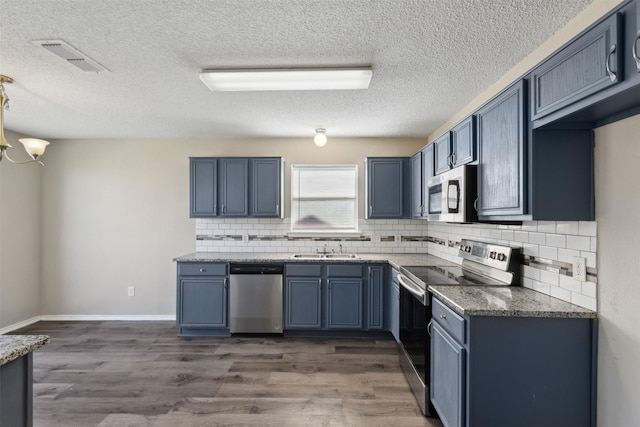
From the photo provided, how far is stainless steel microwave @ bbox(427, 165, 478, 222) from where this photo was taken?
2316mm

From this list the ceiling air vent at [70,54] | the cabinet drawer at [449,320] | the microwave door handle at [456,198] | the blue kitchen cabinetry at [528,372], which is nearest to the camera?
the blue kitchen cabinetry at [528,372]

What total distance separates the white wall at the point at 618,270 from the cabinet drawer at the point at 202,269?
3.28m

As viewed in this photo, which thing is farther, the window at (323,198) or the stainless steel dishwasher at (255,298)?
the window at (323,198)

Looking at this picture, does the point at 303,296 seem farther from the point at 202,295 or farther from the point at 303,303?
the point at 202,295

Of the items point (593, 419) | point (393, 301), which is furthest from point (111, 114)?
point (593, 419)

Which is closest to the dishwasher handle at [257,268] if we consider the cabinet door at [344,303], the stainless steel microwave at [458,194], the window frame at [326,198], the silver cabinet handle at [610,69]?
the cabinet door at [344,303]

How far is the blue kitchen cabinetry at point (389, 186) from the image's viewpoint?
3975mm

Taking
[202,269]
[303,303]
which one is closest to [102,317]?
[202,269]

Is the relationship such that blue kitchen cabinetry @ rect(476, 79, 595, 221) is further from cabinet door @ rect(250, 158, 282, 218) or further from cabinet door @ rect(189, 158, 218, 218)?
cabinet door @ rect(189, 158, 218, 218)

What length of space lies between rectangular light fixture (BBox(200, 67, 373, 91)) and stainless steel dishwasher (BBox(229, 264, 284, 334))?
6.59ft

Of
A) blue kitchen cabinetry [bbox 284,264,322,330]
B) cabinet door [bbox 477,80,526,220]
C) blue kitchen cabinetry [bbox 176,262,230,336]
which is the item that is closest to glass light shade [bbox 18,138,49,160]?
blue kitchen cabinetry [bbox 176,262,230,336]

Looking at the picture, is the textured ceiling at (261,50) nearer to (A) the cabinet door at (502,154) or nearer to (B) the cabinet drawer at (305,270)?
(A) the cabinet door at (502,154)

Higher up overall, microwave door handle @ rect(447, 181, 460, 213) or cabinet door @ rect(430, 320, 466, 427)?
microwave door handle @ rect(447, 181, 460, 213)

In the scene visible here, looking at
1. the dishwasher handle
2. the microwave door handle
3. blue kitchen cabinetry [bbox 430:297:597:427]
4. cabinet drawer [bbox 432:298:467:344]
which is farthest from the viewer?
the dishwasher handle
